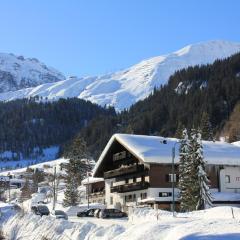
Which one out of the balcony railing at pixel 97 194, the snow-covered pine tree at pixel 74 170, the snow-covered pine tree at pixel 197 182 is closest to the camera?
the snow-covered pine tree at pixel 197 182

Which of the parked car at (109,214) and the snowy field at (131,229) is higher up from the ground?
the snowy field at (131,229)

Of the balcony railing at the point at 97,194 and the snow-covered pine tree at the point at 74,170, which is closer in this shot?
the snow-covered pine tree at the point at 74,170

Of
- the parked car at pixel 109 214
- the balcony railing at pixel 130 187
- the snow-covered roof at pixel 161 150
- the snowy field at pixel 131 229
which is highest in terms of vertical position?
the snow-covered roof at pixel 161 150

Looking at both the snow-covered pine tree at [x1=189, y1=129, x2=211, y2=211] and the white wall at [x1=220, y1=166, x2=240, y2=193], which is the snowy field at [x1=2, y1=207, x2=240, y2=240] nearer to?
the snow-covered pine tree at [x1=189, y1=129, x2=211, y2=211]

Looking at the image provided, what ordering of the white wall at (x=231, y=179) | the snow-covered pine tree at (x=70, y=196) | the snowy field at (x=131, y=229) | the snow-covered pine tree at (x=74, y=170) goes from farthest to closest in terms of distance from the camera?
the snow-covered pine tree at (x=74, y=170) < the snow-covered pine tree at (x=70, y=196) < the white wall at (x=231, y=179) < the snowy field at (x=131, y=229)

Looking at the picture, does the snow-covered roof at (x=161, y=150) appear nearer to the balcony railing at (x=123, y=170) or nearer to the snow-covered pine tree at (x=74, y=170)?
the balcony railing at (x=123, y=170)

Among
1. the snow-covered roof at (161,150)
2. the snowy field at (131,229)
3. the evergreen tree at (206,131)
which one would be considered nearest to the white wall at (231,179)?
the snow-covered roof at (161,150)

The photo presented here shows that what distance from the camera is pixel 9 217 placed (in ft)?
146

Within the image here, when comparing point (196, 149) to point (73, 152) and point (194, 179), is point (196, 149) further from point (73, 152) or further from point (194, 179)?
point (73, 152)

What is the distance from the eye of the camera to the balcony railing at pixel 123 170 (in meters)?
77.8

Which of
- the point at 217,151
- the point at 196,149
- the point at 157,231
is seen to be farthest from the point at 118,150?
the point at 157,231

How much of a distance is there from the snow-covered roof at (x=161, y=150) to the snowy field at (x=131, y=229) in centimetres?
3192

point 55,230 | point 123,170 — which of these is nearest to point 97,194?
point 123,170

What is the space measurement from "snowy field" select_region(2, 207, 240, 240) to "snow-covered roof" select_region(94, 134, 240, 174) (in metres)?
31.9
